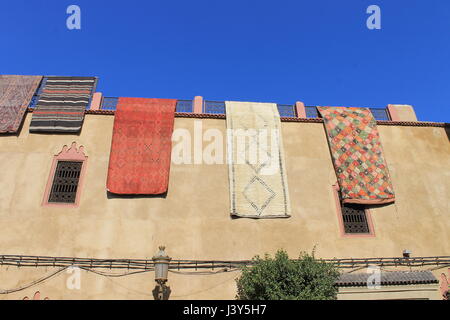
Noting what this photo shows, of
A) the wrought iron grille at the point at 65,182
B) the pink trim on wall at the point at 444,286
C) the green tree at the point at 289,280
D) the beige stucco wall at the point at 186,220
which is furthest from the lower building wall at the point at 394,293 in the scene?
the wrought iron grille at the point at 65,182

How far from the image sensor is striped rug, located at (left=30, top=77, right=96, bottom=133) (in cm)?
895

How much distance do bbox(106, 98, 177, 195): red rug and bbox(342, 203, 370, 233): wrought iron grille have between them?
15.9ft

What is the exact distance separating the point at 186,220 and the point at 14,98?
626 cm

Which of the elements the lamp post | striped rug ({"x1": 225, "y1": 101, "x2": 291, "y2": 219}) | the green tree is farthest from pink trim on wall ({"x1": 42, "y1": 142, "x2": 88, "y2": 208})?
the green tree

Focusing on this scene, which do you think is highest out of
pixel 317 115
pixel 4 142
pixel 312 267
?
pixel 317 115

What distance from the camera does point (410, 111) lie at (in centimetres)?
1077

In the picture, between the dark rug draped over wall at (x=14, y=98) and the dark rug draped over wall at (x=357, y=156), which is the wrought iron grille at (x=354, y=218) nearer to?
the dark rug draped over wall at (x=357, y=156)

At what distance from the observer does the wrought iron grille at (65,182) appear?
8211mm

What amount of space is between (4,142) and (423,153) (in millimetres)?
12023

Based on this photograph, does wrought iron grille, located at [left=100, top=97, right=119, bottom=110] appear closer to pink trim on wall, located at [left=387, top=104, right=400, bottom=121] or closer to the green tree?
the green tree

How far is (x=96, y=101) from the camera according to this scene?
9727 mm
